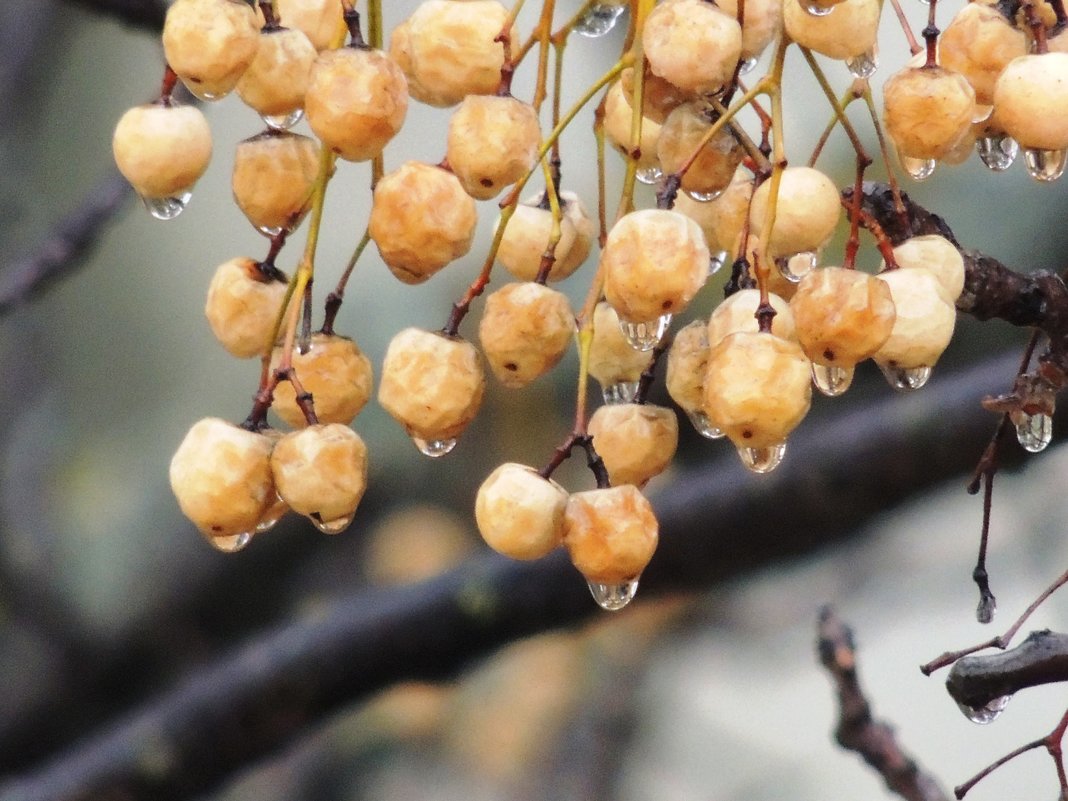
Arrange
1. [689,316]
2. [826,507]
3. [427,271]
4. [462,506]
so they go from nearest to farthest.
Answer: [427,271] → [826,507] → [689,316] → [462,506]

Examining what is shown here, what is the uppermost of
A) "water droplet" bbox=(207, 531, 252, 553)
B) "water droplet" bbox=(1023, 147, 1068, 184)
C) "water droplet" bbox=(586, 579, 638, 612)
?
"water droplet" bbox=(1023, 147, 1068, 184)

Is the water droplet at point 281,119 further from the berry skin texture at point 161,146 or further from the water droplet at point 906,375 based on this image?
the water droplet at point 906,375

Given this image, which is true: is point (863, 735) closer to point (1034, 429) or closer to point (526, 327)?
point (1034, 429)

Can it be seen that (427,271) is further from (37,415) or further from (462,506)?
(37,415)

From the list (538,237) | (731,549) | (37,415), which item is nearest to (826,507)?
(731,549)

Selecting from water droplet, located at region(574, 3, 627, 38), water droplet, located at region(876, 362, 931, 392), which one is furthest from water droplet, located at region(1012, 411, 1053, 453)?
water droplet, located at region(574, 3, 627, 38)

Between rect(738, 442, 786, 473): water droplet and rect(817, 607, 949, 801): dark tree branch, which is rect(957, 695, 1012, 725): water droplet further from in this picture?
rect(817, 607, 949, 801): dark tree branch

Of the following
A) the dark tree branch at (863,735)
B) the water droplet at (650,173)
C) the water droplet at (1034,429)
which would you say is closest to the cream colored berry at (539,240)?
the water droplet at (650,173)
